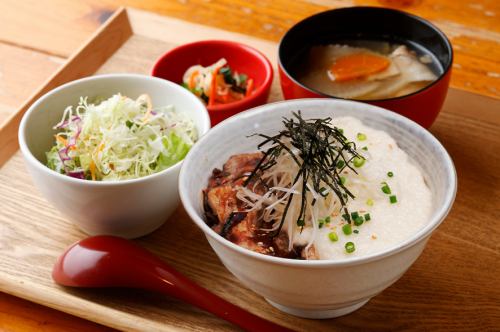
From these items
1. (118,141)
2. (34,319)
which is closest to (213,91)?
(118,141)

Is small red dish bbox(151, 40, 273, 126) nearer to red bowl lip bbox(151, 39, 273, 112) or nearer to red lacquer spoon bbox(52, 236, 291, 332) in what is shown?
red bowl lip bbox(151, 39, 273, 112)

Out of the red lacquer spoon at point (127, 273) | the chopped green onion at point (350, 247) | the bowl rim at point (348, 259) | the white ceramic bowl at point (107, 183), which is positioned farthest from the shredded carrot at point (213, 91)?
the chopped green onion at point (350, 247)

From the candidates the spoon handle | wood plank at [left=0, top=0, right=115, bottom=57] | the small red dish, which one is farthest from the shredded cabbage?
wood plank at [left=0, top=0, right=115, bottom=57]

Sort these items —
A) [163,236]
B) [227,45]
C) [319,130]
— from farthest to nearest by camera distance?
[227,45]
[163,236]
[319,130]

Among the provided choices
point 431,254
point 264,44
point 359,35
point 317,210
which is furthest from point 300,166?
point 264,44

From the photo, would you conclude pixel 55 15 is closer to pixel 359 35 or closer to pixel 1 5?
pixel 1 5

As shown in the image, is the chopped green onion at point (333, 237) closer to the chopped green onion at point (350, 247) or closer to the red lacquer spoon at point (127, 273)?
the chopped green onion at point (350, 247)

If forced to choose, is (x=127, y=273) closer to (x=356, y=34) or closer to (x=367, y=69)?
(x=367, y=69)
